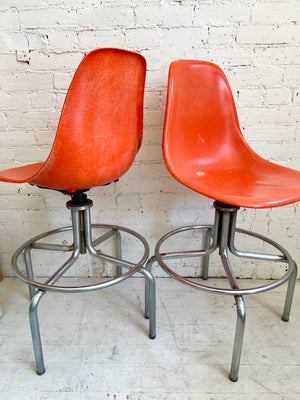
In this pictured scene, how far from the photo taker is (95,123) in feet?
2.85

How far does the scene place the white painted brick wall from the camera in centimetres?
121

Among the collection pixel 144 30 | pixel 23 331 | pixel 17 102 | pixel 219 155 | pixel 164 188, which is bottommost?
pixel 23 331

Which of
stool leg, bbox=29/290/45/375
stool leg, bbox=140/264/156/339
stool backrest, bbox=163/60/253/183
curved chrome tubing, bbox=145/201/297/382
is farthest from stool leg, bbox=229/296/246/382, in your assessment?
stool leg, bbox=29/290/45/375

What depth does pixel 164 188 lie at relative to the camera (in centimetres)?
144

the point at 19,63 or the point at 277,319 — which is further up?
the point at 19,63

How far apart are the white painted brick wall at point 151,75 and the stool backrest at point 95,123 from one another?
1.19 ft

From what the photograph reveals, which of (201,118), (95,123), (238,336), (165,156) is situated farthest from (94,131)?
(238,336)

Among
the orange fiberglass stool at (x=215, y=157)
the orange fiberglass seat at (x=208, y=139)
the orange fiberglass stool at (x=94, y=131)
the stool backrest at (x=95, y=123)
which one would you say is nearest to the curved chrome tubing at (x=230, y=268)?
the orange fiberglass stool at (x=215, y=157)

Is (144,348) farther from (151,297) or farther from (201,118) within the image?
(201,118)

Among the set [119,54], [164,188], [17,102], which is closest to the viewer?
[119,54]

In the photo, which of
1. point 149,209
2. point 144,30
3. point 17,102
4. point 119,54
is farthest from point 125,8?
point 149,209

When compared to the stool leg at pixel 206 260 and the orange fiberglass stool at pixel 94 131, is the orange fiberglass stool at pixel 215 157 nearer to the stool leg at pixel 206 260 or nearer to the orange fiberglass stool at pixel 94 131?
the orange fiberglass stool at pixel 94 131

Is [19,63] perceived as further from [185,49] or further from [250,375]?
[250,375]

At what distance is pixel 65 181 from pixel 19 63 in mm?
717
